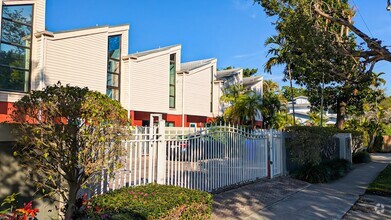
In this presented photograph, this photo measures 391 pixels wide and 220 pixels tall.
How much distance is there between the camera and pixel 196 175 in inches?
338

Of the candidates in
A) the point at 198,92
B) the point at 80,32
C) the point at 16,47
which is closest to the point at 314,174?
the point at 80,32

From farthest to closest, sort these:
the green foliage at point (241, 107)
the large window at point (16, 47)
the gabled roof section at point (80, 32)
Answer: the green foliage at point (241, 107), the gabled roof section at point (80, 32), the large window at point (16, 47)

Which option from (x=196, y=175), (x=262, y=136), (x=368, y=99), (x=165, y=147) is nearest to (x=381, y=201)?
(x=262, y=136)

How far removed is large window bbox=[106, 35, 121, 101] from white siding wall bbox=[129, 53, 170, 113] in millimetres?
862

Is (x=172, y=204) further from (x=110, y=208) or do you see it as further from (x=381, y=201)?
(x=381, y=201)

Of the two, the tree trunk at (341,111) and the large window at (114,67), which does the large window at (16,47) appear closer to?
the large window at (114,67)

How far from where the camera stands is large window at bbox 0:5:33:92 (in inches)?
607

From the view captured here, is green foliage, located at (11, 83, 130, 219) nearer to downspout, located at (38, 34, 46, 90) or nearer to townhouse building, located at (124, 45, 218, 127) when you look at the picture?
downspout, located at (38, 34, 46, 90)

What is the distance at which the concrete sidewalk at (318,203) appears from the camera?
25.2 ft

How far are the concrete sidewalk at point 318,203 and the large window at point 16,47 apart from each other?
1333 cm

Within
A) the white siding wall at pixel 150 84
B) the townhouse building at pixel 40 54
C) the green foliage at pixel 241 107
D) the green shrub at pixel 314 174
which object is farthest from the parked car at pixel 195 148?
the green foliage at pixel 241 107

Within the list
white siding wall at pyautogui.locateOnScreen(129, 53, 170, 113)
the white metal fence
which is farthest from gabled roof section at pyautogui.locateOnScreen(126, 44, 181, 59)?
the white metal fence

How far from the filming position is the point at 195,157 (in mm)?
8477

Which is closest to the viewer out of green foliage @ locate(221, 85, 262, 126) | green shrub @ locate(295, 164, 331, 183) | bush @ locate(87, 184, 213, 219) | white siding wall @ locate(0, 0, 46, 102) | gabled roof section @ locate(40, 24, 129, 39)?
bush @ locate(87, 184, 213, 219)
